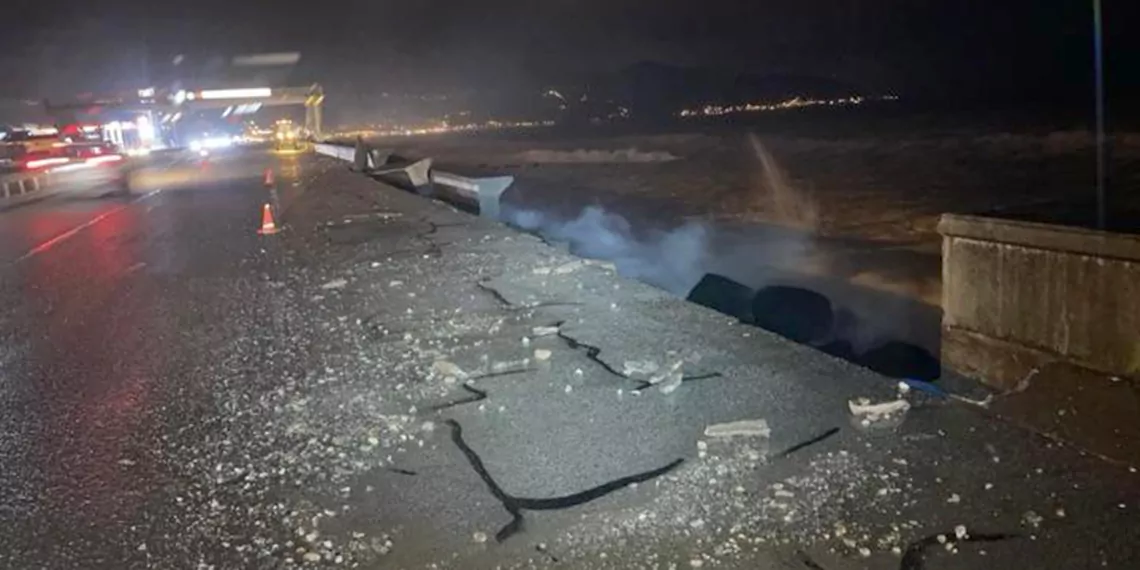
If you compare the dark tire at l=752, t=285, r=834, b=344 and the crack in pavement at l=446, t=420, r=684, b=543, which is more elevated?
the crack in pavement at l=446, t=420, r=684, b=543

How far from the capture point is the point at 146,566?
13.5ft

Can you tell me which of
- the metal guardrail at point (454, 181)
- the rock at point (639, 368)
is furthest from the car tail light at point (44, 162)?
the rock at point (639, 368)

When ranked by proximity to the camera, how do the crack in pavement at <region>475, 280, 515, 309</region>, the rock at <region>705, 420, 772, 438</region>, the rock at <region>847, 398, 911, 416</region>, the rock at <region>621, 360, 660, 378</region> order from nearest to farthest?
the rock at <region>705, 420, 772, 438</region>, the rock at <region>847, 398, 911, 416</region>, the rock at <region>621, 360, 660, 378</region>, the crack in pavement at <region>475, 280, 515, 309</region>

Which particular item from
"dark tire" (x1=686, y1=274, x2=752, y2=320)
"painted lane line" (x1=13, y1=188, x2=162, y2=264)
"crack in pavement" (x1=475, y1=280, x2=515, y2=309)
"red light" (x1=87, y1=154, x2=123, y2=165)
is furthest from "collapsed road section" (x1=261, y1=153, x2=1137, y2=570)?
"red light" (x1=87, y1=154, x2=123, y2=165)

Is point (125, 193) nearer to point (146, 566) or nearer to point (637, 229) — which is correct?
point (637, 229)

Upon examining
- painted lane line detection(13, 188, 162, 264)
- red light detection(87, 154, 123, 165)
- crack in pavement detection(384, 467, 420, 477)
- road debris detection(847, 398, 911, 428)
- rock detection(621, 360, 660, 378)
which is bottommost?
road debris detection(847, 398, 911, 428)

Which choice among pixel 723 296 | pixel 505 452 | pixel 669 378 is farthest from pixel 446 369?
pixel 723 296

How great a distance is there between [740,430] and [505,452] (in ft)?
4.39

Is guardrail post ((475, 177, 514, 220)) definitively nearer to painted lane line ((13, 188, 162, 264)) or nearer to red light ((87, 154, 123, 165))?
painted lane line ((13, 188, 162, 264))

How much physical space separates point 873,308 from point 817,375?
10677mm

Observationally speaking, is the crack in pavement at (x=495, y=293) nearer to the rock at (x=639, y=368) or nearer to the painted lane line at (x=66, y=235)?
the rock at (x=639, y=368)

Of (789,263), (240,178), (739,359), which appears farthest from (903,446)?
(240,178)

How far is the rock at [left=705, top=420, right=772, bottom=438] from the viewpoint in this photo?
214 inches

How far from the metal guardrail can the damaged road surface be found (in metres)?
11.0
